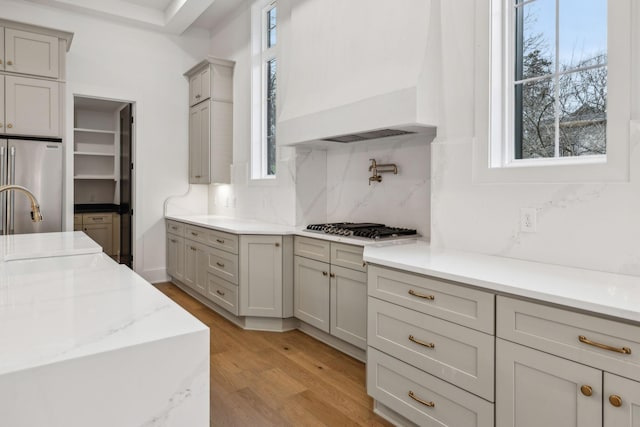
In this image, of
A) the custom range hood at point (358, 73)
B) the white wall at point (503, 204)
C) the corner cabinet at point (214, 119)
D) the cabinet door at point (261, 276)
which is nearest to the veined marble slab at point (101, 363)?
the white wall at point (503, 204)

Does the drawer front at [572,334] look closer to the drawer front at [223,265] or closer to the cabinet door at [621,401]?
the cabinet door at [621,401]

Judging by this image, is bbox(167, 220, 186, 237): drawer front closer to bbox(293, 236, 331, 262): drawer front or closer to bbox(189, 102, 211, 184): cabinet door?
bbox(189, 102, 211, 184): cabinet door

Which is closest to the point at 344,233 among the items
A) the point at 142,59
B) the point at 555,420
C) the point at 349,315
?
the point at 349,315

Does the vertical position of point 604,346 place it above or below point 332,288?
above

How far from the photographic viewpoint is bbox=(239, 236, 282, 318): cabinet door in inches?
138

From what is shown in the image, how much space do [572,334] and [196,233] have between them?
3.79 metres

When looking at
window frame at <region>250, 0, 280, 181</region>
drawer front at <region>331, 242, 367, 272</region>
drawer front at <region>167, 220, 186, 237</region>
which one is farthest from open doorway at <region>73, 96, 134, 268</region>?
drawer front at <region>331, 242, 367, 272</region>

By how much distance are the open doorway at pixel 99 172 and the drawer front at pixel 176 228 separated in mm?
1509

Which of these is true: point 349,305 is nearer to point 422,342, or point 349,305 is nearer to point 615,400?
point 422,342

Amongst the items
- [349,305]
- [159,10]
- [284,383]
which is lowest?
[284,383]

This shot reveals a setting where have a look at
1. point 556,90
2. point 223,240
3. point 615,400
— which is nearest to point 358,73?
point 556,90

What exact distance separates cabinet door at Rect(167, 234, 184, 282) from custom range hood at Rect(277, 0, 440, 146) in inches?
83.3

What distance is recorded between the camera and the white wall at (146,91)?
4.78 meters

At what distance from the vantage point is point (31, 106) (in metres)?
4.02
